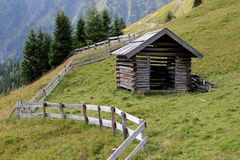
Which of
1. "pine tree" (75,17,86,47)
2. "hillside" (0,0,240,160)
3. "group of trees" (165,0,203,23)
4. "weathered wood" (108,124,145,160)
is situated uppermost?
"group of trees" (165,0,203,23)

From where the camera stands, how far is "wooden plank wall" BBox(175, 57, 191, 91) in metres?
26.7

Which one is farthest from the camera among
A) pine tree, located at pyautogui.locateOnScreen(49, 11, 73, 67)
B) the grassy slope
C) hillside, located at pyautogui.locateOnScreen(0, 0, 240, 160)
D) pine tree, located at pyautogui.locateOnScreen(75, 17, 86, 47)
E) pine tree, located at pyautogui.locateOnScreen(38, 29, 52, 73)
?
the grassy slope

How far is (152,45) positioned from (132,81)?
3446 mm

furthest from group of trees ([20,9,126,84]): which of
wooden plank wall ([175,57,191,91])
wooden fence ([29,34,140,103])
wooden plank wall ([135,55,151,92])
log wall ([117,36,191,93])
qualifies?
wooden plank wall ([175,57,191,91])

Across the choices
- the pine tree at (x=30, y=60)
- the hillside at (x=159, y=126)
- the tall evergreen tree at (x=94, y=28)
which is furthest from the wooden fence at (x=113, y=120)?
the tall evergreen tree at (x=94, y=28)

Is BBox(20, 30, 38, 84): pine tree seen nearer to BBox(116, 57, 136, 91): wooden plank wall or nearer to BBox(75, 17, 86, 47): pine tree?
BBox(75, 17, 86, 47): pine tree

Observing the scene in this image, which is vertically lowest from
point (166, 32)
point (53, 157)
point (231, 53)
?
point (53, 157)

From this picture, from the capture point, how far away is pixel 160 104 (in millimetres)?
20484

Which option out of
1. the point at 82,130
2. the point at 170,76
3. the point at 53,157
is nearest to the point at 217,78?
the point at 170,76

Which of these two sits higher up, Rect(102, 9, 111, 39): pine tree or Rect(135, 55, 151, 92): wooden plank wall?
Rect(102, 9, 111, 39): pine tree

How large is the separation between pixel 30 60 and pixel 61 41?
21.3ft

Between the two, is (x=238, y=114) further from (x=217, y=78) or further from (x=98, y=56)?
(x=98, y=56)

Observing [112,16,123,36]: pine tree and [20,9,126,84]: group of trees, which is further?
[112,16,123,36]: pine tree

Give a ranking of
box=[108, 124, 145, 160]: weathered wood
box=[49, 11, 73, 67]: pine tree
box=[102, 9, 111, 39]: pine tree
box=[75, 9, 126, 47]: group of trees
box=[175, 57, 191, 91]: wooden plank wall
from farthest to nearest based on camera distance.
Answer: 1. box=[102, 9, 111, 39]: pine tree
2. box=[75, 9, 126, 47]: group of trees
3. box=[49, 11, 73, 67]: pine tree
4. box=[175, 57, 191, 91]: wooden plank wall
5. box=[108, 124, 145, 160]: weathered wood
